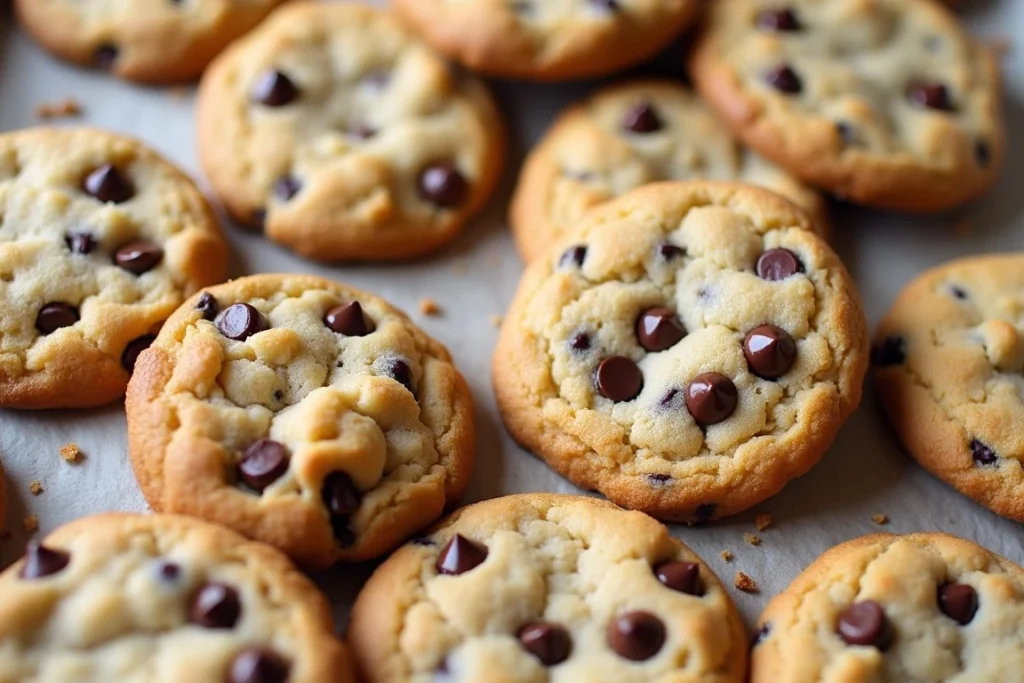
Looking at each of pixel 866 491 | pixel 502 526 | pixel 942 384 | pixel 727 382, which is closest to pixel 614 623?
pixel 502 526

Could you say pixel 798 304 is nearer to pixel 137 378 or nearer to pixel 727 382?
A: pixel 727 382

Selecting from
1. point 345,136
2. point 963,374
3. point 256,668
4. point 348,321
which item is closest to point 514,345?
point 348,321

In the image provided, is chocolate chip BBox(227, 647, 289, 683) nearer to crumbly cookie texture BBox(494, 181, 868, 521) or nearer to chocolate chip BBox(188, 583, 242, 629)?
chocolate chip BBox(188, 583, 242, 629)

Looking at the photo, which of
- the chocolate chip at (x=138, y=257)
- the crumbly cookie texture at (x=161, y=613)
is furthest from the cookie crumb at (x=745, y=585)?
the chocolate chip at (x=138, y=257)

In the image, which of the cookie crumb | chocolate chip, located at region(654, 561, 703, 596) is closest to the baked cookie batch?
chocolate chip, located at region(654, 561, 703, 596)

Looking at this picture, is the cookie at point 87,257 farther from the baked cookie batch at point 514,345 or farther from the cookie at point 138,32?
the cookie at point 138,32

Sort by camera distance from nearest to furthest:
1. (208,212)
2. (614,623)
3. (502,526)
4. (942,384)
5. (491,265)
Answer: (614,623), (502,526), (942,384), (208,212), (491,265)
